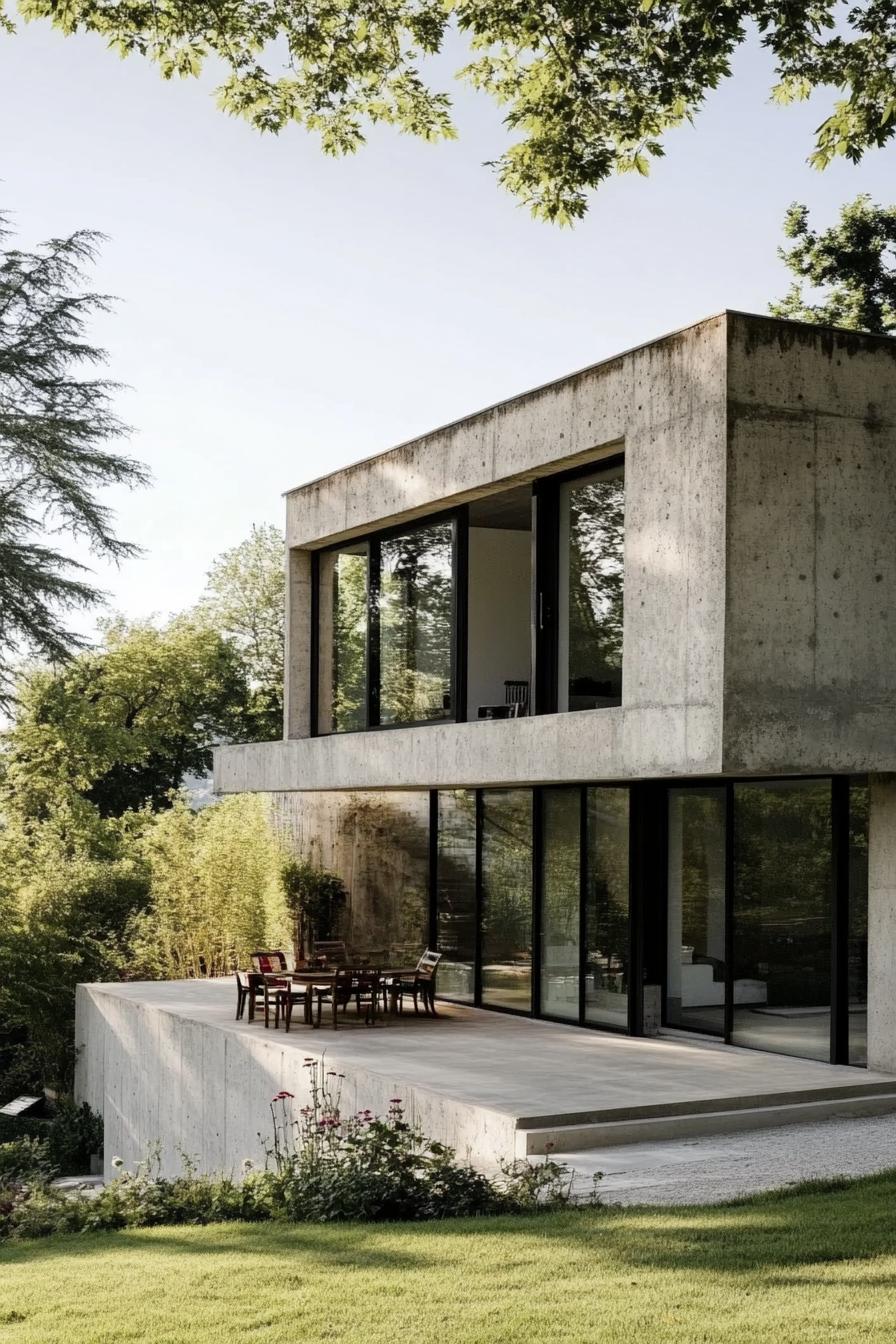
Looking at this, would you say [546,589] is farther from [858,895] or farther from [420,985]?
[420,985]

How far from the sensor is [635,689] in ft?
43.7

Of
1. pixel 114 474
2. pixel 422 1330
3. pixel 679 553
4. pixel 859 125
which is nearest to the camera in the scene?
pixel 422 1330

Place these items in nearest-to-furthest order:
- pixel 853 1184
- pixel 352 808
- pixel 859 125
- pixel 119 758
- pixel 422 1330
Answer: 1. pixel 422 1330
2. pixel 853 1184
3. pixel 859 125
4. pixel 352 808
5. pixel 119 758

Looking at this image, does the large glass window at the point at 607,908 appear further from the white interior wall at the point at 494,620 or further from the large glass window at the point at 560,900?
the white interior wall at the point at 494,620

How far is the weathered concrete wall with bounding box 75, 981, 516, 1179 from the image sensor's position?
11.9 meters

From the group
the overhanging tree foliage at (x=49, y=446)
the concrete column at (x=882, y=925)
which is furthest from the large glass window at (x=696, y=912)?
the overhanging tree foliage at (x=49, y=446)

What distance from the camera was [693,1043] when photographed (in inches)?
599

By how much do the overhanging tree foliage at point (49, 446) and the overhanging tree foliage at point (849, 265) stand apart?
13.6 m

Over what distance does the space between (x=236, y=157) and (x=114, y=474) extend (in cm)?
1141

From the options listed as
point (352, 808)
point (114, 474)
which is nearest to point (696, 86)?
point (352, 808)

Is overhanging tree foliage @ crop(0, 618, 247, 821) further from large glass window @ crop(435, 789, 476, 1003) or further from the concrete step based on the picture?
the concrete step

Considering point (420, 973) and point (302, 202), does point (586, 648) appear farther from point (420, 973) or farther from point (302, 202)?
point (302, 202)

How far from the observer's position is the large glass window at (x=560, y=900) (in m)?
17.0

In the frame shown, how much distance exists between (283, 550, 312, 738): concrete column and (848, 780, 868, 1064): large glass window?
974 cm
